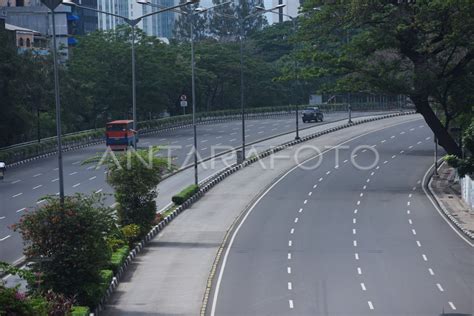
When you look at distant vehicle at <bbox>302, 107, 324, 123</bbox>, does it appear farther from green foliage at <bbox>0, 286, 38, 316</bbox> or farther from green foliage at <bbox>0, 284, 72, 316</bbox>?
green foliage at <bbox>0, 286, 38, 316</bbox>

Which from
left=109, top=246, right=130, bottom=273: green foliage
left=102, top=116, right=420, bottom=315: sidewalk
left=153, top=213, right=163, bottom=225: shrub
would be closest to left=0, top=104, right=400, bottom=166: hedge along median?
left=102, top=116, right=420, bottom=315: sidewalk

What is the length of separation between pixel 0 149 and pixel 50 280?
42706 mm

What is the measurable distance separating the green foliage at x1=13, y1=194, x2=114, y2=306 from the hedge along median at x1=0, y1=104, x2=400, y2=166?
39.8 m

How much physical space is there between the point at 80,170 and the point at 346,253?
3107 centimetres

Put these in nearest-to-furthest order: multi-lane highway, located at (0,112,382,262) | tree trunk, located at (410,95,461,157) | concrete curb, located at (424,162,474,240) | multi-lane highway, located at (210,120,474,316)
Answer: multi-lane highway, located at (210,120,474,316)
concrete curb, located at (424,162,474,240)
multi-lane highway, located at (0,112,382,262)
tree trunk, located at (410,95,461,157)

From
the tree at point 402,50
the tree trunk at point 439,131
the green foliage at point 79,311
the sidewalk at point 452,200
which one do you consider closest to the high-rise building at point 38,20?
the tree at point 402,50

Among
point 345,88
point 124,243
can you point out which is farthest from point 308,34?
point 124,243

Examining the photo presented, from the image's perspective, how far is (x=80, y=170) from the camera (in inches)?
2591

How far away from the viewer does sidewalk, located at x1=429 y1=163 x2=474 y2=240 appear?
45.6m

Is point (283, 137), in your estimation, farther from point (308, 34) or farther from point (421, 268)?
point (421, 268)

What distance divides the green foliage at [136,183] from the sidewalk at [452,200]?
13.7 m

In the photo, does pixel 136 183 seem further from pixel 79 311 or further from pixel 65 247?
pixel 79 311

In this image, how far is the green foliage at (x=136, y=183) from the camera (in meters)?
42.5

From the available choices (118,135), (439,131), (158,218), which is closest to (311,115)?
(118,135)
